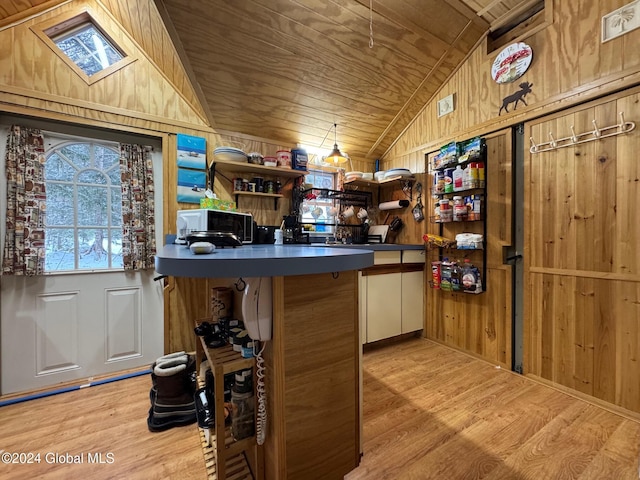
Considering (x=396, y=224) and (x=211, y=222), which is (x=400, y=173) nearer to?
(x=396, y=224)

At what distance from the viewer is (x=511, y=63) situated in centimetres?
206

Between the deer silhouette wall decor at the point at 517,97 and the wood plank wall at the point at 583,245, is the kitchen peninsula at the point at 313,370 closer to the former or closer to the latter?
the wood plank wall at the point at 583,245

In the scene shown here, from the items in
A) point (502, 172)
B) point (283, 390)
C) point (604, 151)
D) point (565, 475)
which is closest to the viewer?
point (283, 390)

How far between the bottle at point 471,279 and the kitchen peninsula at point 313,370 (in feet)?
5.25

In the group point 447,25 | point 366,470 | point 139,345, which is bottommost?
point 366,470

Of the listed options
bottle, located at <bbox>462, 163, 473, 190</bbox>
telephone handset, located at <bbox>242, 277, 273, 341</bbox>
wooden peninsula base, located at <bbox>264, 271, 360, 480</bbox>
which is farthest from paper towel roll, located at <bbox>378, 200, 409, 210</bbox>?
telephone handset, located at <bbox>242, 277, 273, 341</bbox>

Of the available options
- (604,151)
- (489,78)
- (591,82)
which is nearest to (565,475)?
(604,151)

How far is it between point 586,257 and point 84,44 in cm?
379

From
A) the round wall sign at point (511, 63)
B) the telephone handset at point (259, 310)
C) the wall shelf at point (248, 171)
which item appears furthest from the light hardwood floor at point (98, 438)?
the round wall sign at point (511, 63)

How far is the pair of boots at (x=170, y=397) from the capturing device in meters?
1.49

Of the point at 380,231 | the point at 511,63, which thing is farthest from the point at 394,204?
the point at 511,63

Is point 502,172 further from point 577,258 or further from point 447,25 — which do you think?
point 447,25

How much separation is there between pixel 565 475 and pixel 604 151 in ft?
5.77

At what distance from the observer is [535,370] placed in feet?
6.36
